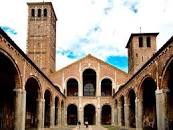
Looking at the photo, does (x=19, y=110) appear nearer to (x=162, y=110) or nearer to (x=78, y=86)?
(x=162, y=110)

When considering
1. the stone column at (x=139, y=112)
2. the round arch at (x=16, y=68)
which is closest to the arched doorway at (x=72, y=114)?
the stone column at (x=139, y=112)

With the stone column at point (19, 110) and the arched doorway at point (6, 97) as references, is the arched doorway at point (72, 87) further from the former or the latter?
the stone column at point (19, 110)

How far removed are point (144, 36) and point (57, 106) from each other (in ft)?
62.6

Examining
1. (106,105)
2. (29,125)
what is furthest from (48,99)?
(106,105)

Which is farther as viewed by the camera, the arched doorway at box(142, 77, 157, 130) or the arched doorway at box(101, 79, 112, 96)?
the arched doorway at box(101, 79, 112, 96)

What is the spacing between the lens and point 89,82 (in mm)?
50562

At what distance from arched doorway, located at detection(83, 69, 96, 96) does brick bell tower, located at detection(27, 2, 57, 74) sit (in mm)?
5908

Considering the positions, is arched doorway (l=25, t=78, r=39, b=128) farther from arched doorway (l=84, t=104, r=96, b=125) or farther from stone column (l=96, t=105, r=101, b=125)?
arched doorway (l=84, t=104, r=96, b=125)

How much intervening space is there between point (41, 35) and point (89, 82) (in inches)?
444

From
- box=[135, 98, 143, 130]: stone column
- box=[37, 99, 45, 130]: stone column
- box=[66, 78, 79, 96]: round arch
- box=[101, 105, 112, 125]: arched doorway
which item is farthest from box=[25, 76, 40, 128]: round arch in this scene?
box=[101, 105, 112, 125]: arched doorway

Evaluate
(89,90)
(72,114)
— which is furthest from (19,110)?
(89,90)

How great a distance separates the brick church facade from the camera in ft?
69.5

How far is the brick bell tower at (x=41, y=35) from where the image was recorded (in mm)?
52500

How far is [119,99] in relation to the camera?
40250 mm
